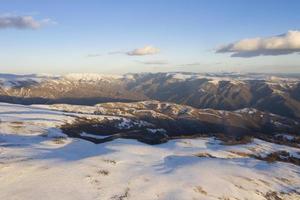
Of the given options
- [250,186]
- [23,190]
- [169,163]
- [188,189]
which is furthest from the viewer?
[169,163]

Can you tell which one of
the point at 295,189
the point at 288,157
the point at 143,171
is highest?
the point at 143,171

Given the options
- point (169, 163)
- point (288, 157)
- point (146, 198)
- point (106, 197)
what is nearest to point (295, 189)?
point (169, 163)

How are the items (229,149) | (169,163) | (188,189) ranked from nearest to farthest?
(188,189)
(169,163)
(229,149)

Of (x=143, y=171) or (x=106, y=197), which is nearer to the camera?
(x=106, y=197)

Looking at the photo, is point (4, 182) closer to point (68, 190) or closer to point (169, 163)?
point (68, 190)

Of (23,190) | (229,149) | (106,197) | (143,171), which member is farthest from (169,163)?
(229,149)

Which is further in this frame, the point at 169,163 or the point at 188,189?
the point at 169,163

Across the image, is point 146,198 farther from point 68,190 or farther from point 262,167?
point 262,167

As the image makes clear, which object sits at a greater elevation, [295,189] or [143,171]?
[143,171]

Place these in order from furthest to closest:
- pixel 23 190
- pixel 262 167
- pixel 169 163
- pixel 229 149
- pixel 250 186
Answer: pixel 229 149 → pixel 262 167 → pixel 169 163 → pixel 250 186 → pixel 23 190
